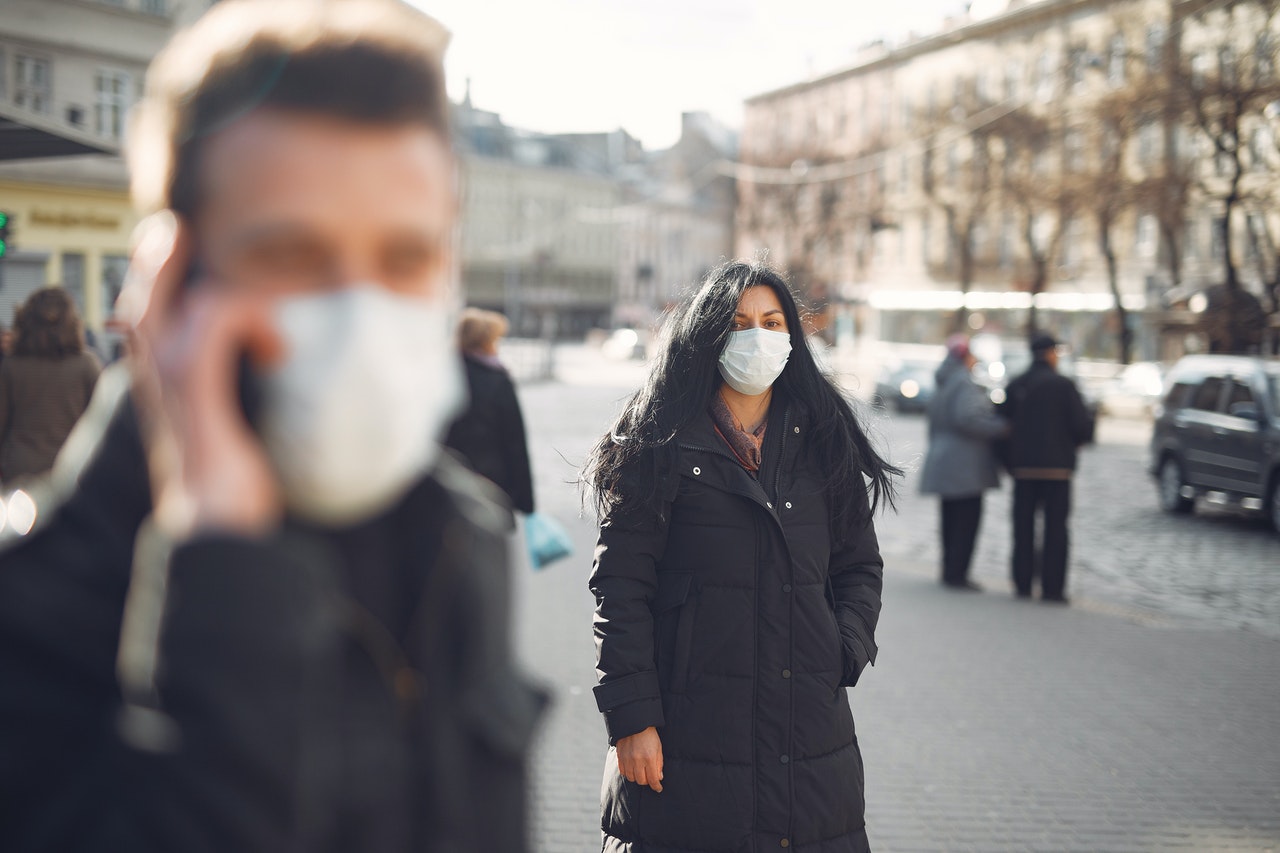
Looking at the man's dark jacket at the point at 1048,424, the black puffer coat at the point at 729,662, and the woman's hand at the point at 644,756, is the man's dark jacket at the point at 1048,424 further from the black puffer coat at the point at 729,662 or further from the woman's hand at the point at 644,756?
the woman's hand at the point at 644,756

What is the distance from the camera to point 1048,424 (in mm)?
11102

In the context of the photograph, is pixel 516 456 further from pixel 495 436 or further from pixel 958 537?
pixel 958 537

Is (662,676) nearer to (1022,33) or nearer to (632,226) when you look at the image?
(1022,33)

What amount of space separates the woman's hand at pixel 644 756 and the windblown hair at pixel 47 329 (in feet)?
17.9

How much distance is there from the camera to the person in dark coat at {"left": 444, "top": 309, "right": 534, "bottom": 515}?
25.7 ft

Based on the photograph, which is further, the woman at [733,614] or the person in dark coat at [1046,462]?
the person in dark coat at [1046,462]

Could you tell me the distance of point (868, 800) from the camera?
618cm

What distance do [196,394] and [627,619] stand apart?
236 cm

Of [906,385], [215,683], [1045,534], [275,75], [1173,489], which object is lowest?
[1173,489]

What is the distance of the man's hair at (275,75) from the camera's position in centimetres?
109

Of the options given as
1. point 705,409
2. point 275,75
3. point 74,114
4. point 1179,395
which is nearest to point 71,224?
point 74,114

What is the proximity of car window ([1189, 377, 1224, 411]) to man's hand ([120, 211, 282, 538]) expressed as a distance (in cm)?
1704

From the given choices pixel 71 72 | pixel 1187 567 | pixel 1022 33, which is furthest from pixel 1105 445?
pixel 1022 33

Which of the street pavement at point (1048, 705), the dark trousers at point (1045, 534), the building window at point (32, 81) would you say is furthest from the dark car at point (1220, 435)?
the building window at point (32, 81)
